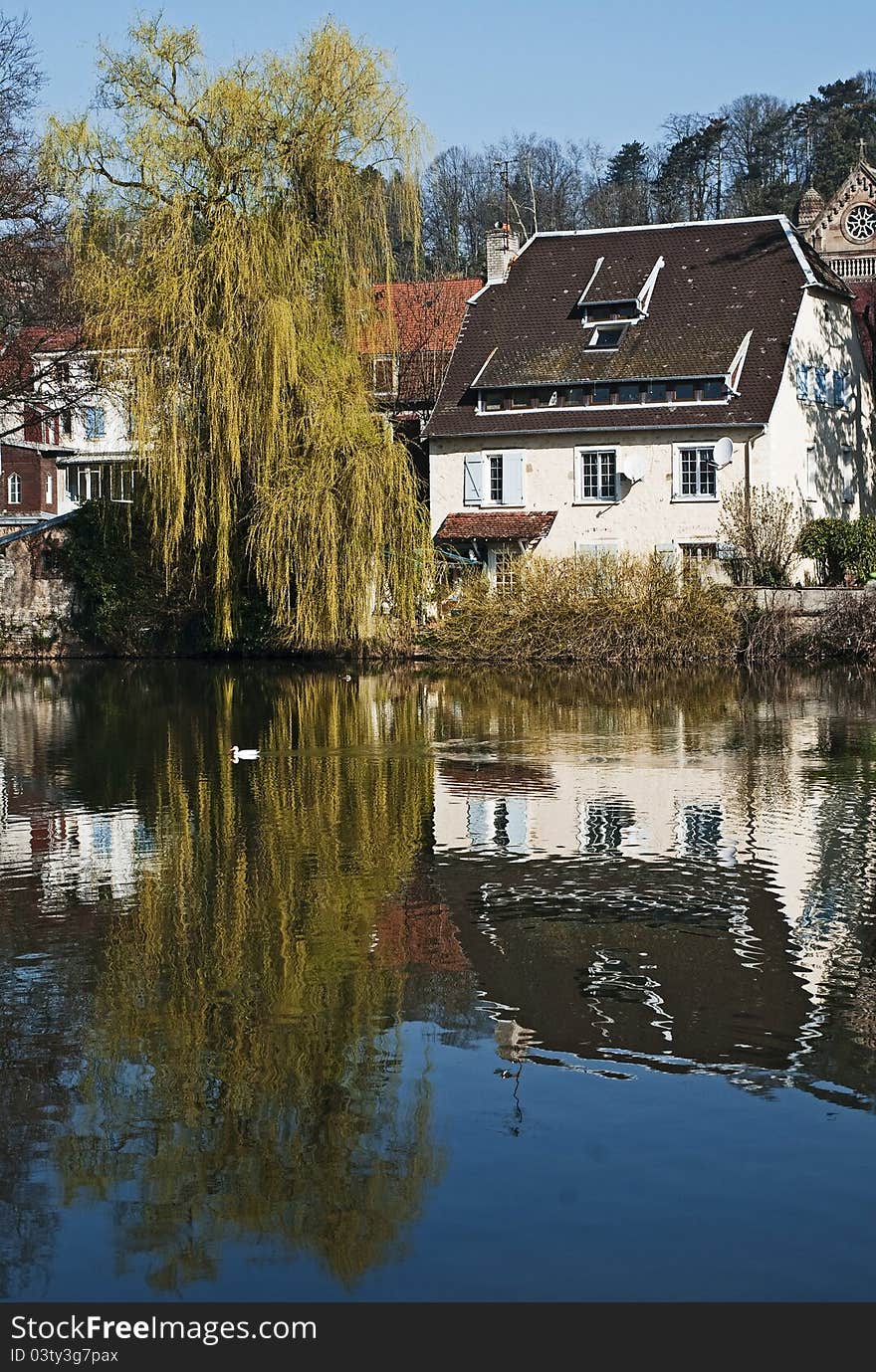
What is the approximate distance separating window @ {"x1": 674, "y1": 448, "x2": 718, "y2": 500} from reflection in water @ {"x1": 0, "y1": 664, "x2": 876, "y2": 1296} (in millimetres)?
24257

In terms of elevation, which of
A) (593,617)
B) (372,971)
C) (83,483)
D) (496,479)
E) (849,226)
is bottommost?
(372,971)

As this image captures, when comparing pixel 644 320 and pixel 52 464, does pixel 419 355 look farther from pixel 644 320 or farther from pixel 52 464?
pixel 52 464

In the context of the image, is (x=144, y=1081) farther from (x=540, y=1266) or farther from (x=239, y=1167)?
(x=540, y=1266)

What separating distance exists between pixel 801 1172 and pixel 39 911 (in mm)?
8131

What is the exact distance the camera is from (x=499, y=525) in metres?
50.4

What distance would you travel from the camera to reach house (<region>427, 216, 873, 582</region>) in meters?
49.1

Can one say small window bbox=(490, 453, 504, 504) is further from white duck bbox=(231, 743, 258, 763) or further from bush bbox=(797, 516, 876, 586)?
white duck bbox=(231, 743, 258, 763)

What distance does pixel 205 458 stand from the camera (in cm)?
4231

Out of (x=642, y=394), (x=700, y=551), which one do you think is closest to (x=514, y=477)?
(x=642, y=394)

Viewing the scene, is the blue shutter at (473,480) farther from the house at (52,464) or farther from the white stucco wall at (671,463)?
the house at (52,464)

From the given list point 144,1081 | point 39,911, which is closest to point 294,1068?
point 144,1081

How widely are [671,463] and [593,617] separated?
855cm

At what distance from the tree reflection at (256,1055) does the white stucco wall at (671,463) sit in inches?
1201
